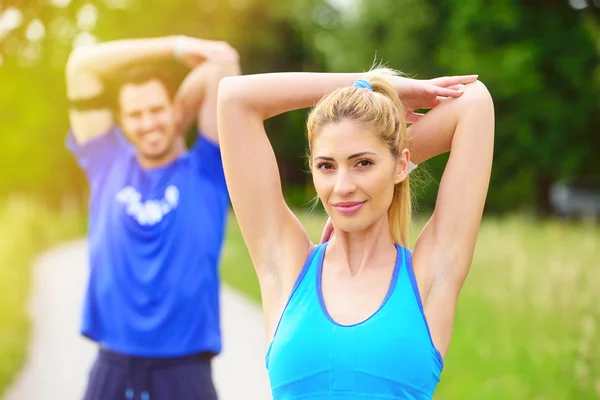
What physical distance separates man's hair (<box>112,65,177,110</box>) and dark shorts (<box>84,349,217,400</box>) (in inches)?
48.2

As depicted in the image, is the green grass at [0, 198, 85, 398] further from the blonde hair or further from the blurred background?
the blonde hair

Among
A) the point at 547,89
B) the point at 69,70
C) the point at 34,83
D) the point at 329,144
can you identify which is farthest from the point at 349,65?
the point at 329,144

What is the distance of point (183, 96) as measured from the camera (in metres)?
4.28

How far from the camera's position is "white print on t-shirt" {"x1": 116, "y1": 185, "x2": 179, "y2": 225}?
395 cm

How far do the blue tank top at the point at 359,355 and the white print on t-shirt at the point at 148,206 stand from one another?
161 centimetres

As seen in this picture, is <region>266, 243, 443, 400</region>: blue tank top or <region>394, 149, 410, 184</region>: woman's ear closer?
<region>266, 243, 443, 400</region>: blue tank top

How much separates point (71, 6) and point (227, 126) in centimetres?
1831

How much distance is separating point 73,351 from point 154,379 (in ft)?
16.9

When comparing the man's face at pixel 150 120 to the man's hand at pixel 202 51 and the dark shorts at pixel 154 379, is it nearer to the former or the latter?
the man's hand at pixel 202 51

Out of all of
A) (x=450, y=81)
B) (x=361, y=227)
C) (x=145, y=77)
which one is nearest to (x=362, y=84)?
(x=450, y=81)

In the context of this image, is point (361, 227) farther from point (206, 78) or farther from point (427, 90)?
point (206, 78)

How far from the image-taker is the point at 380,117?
98.2 inches

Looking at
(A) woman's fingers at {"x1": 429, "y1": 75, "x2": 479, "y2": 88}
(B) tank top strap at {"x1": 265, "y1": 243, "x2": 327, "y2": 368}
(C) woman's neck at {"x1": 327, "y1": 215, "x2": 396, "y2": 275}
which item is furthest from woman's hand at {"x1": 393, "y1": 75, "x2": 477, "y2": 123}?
(B) tank top strap at {"x1": 265, "y1": 243, "x2": 327, "y2": 368}

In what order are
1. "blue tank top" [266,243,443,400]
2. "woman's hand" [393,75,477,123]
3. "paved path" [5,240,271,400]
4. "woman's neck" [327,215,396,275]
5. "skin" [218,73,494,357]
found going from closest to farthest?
"blue tank top" [266,243,443,400], "skin" [218,73,494,357], "woman's neck" [327,215,396,275], "woman's hand" [393,75,477,123], "paved path" [5,240,271,400]
